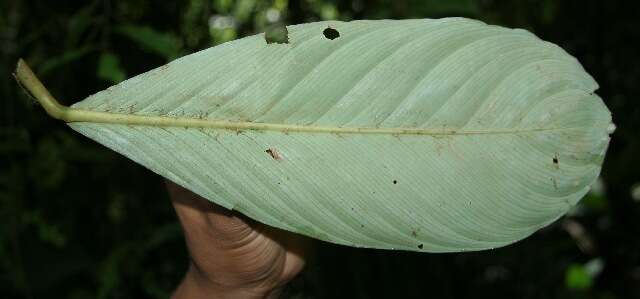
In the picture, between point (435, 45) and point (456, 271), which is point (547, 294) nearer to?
point (456, 271)

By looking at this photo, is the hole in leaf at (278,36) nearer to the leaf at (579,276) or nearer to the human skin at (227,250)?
the human skin at (227,250)

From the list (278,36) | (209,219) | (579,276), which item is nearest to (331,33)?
(278,36)

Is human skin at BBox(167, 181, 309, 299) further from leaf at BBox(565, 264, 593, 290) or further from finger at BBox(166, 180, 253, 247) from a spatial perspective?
leaf at BBox(565, 264, 593, 290)

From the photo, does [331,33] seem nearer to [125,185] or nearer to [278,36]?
[278,36]

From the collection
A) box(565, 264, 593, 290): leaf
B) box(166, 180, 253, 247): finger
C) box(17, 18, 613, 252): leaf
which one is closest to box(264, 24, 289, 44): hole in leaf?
box(17, 18, 613, 252): leaf

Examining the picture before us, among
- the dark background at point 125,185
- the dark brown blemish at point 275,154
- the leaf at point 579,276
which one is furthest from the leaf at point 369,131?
the leaf at point 579,276

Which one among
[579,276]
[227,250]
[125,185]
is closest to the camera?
[227,250]

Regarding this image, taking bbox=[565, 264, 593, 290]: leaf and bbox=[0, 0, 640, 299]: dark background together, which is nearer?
bbox=[0, 0, 640, 299]: dark background

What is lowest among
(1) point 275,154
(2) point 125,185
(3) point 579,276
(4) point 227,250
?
(3) point 579,276
